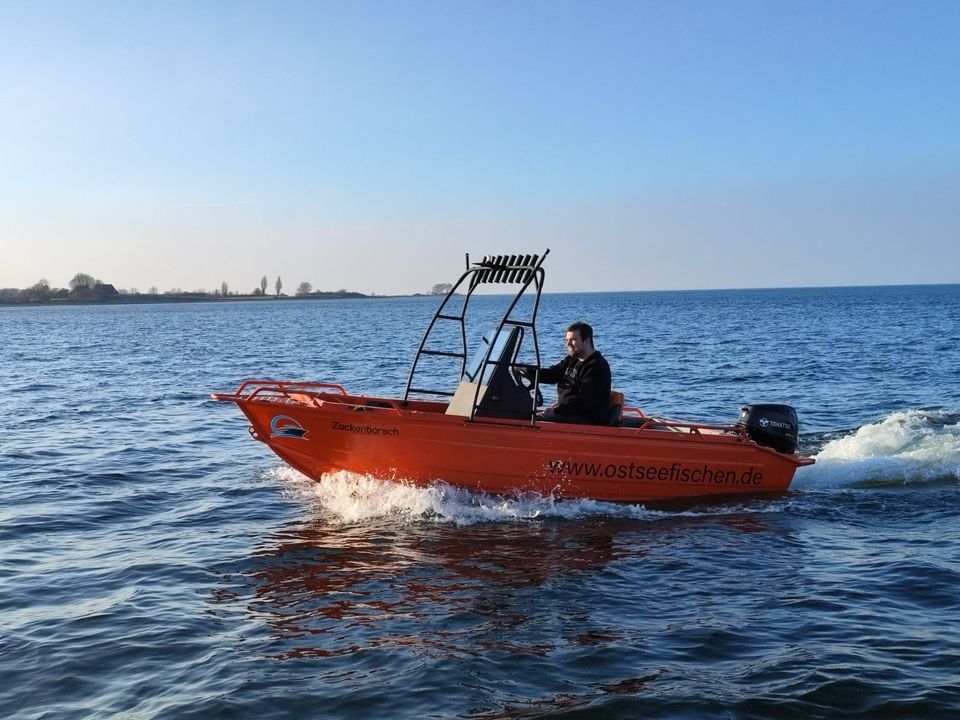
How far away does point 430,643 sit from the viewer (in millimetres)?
6586

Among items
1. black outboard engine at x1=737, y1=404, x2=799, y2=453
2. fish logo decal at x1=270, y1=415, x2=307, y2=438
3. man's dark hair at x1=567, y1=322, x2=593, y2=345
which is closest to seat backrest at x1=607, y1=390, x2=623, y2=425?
man's dark hair at x1=567, y1=322, x2=593, y2=345

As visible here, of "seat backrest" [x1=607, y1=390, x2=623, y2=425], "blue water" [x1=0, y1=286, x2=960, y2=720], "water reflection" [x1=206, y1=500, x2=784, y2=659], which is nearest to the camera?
"blue water" [x1=0, y1=286, x2=960, y2=720]

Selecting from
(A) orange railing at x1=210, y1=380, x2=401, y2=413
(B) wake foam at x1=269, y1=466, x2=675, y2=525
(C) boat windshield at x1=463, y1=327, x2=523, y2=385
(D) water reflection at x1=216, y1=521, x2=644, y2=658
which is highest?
(C) boat windshield at x1=463, y1=327, x2=523, y2=385

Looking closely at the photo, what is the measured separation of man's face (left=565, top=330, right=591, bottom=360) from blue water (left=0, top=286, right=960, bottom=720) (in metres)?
1.84

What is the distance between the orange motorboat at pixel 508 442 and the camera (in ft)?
33.3

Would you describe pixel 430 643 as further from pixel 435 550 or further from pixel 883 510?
pixel 883 510

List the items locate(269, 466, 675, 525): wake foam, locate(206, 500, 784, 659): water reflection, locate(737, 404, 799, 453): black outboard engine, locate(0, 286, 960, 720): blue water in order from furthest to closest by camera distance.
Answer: locate(737, 404, 799, 453): black outboard engine, locate(269, 466, 675, 525): wake foam, locate(206, 500, 784, 659): water reflection, locate(0, 286, 960, 720): blue water

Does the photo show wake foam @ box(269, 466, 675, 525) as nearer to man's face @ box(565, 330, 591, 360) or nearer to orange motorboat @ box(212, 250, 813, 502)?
orange motorboat @ box(212, 250, 813, 502)

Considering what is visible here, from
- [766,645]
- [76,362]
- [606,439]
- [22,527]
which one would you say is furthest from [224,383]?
[766,645]

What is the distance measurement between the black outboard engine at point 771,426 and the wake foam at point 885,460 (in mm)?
1039

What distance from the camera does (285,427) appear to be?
10.3 metres

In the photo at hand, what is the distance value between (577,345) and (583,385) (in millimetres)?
498

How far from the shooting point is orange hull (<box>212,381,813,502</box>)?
1015 centimetres

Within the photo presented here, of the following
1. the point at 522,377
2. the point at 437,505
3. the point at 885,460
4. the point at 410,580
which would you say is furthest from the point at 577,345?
the point at 885,460
